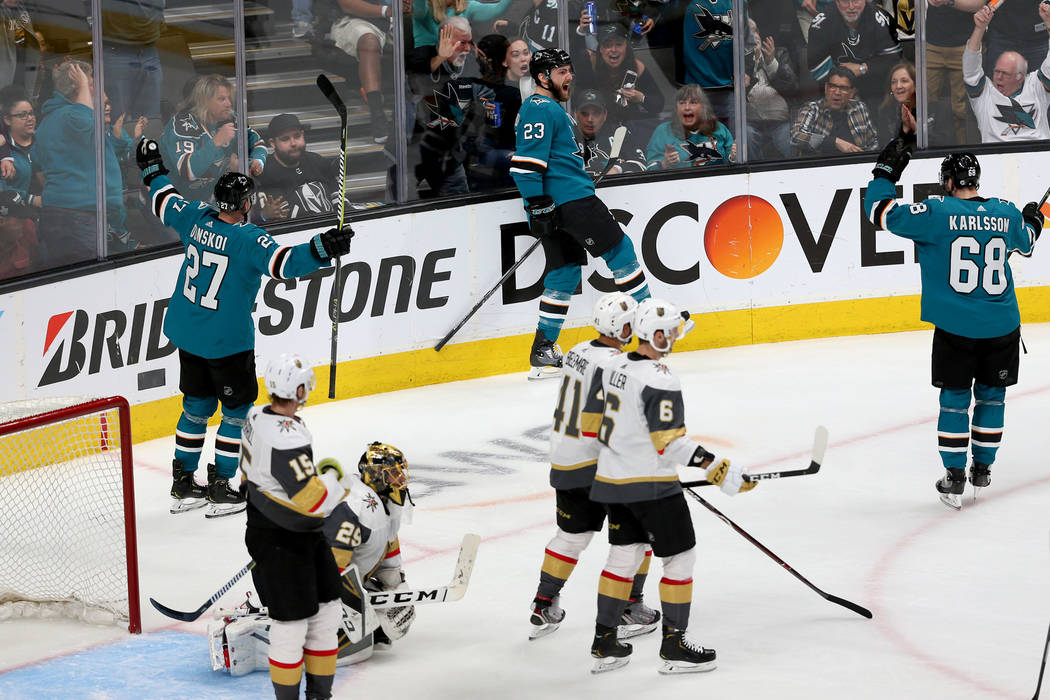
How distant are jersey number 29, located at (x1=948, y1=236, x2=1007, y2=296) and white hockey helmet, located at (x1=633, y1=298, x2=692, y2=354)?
1.88 meters

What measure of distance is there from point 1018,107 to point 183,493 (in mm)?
5543

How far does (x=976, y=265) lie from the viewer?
18.7ft

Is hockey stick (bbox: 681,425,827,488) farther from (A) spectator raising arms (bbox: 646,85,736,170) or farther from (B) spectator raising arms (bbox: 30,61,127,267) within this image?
(A) spectator raising arms (bbox: 646,85,736,170)

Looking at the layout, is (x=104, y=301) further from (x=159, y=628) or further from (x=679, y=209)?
(x=679, y=209)

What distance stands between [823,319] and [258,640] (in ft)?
17.8

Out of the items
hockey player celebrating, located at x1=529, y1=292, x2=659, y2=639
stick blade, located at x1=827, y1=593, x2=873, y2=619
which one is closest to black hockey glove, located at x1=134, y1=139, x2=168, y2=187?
hockey player celebrating, located at x1=529, y1=292, x2=659, y2=639

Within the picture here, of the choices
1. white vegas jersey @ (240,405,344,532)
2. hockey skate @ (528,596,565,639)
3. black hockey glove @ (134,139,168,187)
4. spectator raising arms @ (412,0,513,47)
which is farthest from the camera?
spectator raising arms @ (412,0,513,47)

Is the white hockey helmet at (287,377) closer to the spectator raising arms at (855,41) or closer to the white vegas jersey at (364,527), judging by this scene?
the white vegas jersey at (364,527)

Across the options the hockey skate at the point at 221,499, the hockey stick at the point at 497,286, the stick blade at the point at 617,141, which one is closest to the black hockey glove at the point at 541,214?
the hockey stick at the point at 497,286

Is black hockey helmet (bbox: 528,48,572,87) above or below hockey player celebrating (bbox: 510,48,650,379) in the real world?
above

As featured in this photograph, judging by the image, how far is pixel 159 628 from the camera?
4.83 metres

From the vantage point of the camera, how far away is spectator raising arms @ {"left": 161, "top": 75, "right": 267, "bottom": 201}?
7293mm

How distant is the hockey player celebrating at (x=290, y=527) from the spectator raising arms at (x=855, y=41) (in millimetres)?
5812

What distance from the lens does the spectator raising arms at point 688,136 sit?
29.2 ft
